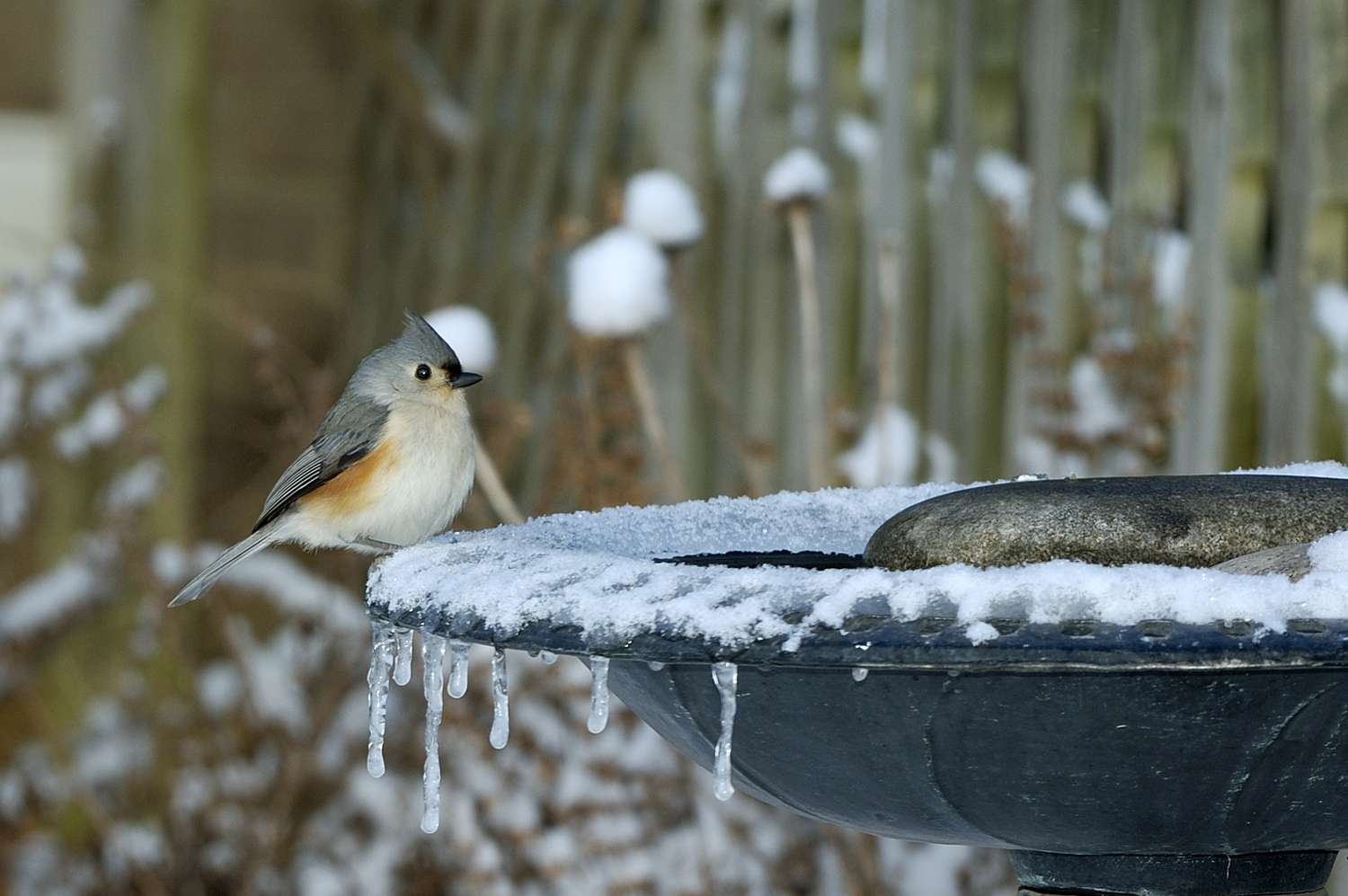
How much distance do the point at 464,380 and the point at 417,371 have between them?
0.09m

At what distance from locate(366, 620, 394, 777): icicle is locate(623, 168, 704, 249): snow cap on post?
52.5 inches

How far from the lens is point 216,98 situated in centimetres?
599

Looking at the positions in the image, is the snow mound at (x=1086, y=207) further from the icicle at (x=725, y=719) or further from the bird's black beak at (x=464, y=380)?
the icicle at (x=725, y=719)

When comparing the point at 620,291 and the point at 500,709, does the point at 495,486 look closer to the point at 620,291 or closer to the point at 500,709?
the point at 620,291

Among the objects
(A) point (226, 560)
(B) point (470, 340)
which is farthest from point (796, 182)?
(A) point (226, 560)

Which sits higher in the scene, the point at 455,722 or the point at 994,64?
the point at 994,64

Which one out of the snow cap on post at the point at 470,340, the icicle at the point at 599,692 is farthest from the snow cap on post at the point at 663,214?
the icicle at the point at 599,692

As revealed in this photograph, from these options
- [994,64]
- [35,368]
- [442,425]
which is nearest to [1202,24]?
[994,64]

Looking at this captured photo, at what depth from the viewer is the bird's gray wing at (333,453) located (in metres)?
2.66

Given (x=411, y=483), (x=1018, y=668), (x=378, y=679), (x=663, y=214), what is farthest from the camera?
(x=663, y=214)

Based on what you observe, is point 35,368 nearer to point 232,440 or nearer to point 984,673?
point 232,440

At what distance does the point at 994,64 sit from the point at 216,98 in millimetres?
3570

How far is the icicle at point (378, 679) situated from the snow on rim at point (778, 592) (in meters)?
0.06

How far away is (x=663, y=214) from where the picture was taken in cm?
292
